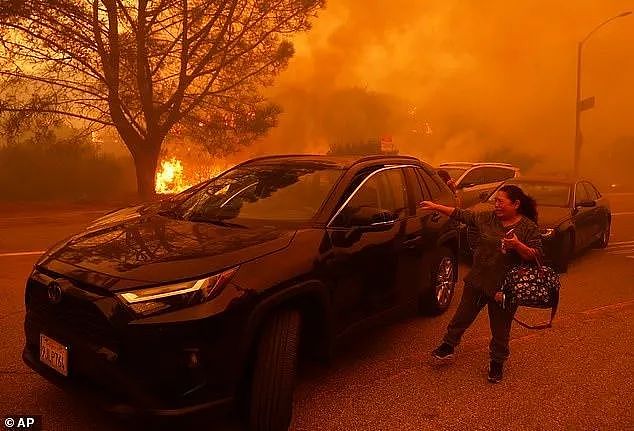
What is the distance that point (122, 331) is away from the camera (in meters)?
2.45

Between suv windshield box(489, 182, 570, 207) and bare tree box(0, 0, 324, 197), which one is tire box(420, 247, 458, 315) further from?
bare tree box(0, 0, 324, 197)

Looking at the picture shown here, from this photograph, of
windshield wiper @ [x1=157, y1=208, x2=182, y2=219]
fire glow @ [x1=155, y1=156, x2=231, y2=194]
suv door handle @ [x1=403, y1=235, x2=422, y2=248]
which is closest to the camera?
windshield wiper @ [x1=157, y1=208, x2=182, y2=219]

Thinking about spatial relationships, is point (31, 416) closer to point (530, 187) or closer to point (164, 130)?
point (530, 187)

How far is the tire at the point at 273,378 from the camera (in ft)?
8.94

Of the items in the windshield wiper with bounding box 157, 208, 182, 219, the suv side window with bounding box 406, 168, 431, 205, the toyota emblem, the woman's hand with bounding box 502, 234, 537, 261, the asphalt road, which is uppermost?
the suv side window with bounding box 406, 168, 431, 205

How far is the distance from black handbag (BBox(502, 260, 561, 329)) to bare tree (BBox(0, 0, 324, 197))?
14892 millimetres

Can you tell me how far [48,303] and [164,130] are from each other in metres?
16.5

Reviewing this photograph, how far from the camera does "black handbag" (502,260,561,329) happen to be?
3.48m

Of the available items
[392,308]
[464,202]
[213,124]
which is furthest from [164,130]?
[392,308]

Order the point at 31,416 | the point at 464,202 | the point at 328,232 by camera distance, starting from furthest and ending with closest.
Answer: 1. the point at 464,202
2. the point at 328,232
3. the point at 31,416

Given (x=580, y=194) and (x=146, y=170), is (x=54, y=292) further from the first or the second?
(x=146, y=170)

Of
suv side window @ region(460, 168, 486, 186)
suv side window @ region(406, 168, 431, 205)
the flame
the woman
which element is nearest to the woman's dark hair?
the woman

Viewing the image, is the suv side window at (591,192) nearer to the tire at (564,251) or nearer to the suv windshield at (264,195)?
the tire at (564,251)

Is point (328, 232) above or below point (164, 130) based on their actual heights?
below
